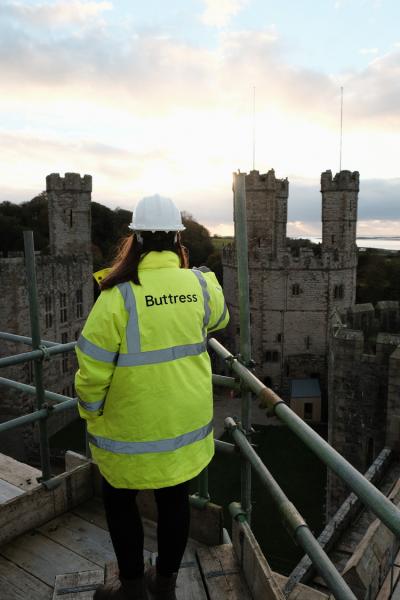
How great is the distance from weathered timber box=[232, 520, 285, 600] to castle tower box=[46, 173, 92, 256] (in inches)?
980

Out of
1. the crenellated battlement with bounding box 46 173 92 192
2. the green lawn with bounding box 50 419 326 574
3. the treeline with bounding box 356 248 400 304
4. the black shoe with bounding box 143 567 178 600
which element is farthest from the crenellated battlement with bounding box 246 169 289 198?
the black shoe with bounding box 143 567 178 600

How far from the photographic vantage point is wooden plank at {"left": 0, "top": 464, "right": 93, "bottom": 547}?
361cm

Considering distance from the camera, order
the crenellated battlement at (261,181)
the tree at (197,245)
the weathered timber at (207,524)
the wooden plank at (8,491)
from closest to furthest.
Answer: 1. the weathered timber at (207,524)
2. the wooden plank at (8,491)
3. the crenellated battlement at (261,181)
4. the tree at (197,245)

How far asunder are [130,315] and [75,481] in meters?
2.13

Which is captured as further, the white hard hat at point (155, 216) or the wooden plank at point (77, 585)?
the wooden plank at point (77, 585)

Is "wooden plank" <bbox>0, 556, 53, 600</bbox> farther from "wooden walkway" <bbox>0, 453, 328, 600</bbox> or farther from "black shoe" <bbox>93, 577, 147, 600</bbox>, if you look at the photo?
"black shoe" <bbox>93, 577, 147, 600</bbox>

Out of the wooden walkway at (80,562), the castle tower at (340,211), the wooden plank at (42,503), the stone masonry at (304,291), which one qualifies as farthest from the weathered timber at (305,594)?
the castle tower at (340,211)

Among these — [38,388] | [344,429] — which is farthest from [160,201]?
[344,429]

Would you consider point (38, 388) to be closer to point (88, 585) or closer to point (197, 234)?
point (88, 585)

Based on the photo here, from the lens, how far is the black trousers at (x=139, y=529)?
2785mm

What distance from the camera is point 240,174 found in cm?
316

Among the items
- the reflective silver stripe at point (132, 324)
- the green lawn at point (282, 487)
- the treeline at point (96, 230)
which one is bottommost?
the green lawn at point (282, 487)

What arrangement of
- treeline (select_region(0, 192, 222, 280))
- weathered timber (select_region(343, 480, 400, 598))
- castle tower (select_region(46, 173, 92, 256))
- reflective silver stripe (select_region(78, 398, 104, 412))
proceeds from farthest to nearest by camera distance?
treeline (select_region(0, 192, 222, 280)) < castle tower (select_region(46, 173, 92, 256)) < weathered timber (select_region(343, 480, 400, 598)) < reflective silver stripe (select_region(78, 398, 104, 412))

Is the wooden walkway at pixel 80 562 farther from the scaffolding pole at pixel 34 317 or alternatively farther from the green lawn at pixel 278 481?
Answer: the green lawn at pixel 278 481
